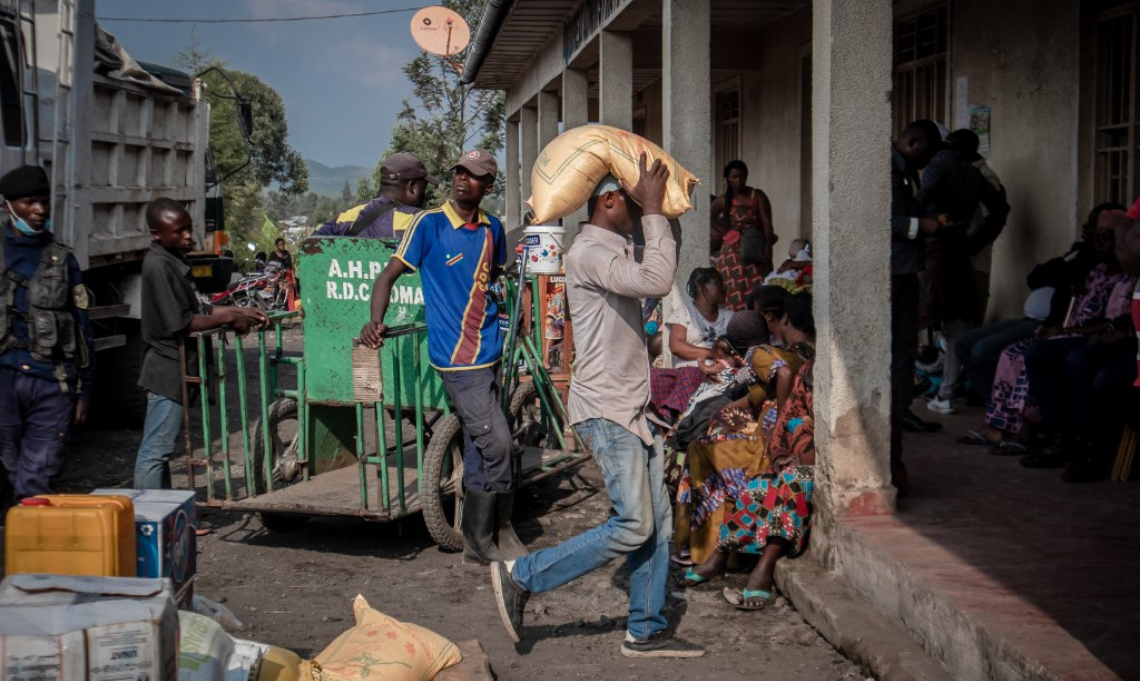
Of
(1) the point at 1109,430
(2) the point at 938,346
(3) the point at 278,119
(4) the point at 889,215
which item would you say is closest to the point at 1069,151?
(2) the point at 938,346

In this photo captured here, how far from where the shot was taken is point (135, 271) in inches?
422

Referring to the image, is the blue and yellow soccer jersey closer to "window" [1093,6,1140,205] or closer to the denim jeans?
the denim jeans

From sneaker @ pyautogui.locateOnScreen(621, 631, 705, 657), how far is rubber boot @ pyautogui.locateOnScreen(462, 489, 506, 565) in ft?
4.70

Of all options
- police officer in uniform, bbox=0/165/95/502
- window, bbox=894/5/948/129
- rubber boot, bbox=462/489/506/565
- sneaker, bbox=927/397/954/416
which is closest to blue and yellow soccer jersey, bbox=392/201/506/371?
rubber boot, bbox=462/489/506/565

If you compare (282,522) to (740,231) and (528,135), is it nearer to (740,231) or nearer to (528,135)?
(740,231)

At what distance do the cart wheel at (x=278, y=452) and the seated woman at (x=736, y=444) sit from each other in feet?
7.18

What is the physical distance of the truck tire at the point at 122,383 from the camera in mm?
10375

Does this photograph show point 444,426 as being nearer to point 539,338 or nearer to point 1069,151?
point 539,338

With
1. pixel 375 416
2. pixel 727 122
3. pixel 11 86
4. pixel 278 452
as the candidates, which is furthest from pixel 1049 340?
pixel 727 122

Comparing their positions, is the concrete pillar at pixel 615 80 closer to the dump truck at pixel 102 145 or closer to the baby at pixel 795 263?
the baby at pixel 795 263

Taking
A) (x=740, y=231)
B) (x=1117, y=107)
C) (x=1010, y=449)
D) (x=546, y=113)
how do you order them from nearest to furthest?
(x=1010, y=449), (x=1117, y=107), (x=740, y=231), (x=546, y=113)

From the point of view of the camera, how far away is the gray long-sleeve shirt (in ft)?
14.9

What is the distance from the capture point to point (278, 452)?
6.95 m

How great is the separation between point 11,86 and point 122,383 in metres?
3.04
